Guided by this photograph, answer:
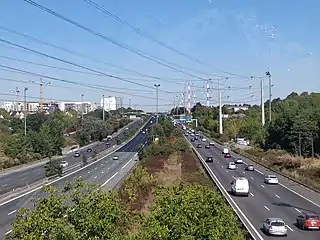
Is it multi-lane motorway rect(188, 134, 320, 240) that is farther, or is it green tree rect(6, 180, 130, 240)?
multi-lane motorway rect(188, 134, 320, 240)

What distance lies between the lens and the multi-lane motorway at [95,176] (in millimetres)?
37619

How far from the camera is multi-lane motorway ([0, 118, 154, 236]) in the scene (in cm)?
3762

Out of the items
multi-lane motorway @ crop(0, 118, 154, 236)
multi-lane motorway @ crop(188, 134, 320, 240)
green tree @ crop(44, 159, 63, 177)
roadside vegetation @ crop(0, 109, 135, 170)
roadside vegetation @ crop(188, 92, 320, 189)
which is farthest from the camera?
roadside vegetation @ crop(0, 109, 135, 170)

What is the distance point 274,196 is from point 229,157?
134ft

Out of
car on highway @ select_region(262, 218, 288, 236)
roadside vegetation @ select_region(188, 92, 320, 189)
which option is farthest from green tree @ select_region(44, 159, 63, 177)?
car on highway @ select_region(262, 218, 288, 236)

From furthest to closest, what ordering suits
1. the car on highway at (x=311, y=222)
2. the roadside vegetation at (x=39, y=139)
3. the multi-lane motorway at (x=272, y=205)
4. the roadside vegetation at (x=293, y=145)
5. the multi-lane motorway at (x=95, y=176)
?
the roadside vegetation at (x=39, y=139), the roadside vegetation at (x=293, y=145), the multi-lane motorway at (x=95, y=176), the car on highway at (x=311, y=222), the multi-lane motorway at (x=272, y=205)

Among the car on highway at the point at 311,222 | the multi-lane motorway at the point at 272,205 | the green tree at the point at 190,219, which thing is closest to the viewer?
the green tree at the point at 190,219

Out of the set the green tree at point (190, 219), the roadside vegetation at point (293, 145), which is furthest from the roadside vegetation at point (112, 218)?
the roadside vegetation at point (293, 145)

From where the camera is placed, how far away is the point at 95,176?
62750mm

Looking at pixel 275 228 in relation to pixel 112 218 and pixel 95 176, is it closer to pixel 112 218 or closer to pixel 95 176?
pixel 112 218

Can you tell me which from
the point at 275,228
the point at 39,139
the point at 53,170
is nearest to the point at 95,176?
the point at 53,170

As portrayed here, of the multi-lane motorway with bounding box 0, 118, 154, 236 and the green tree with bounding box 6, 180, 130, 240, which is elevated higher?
the green tree with bounding box 6, 180, 130, 240

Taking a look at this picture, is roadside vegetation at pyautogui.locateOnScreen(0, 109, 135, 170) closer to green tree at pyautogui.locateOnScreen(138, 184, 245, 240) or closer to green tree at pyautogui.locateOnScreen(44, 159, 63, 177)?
green tree at pyautogui.locateOnScreen(44, 159, 63, 177)

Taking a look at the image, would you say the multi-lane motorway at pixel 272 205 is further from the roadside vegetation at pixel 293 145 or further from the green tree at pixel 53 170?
the green tree at pixel 53 170
